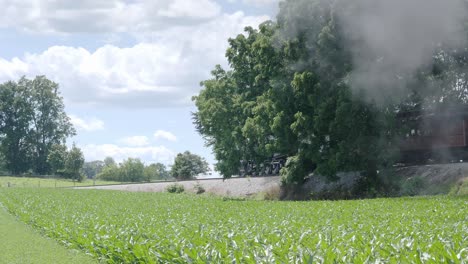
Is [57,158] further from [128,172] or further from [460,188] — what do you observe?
[460,188]

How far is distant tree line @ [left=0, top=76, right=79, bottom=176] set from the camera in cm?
9981

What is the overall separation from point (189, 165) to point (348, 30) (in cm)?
5969

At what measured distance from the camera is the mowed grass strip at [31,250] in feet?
46.3

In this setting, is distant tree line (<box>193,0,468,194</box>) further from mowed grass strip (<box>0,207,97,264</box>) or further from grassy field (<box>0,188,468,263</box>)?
mowed grass strip (<box>0,207,97,264</box>)

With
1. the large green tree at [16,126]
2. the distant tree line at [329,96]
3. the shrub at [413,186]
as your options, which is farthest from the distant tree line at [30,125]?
the shrub at [413,186]

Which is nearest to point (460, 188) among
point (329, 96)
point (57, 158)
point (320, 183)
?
point (329, 96)

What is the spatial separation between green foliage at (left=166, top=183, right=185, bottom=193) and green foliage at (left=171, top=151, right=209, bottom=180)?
22.5m

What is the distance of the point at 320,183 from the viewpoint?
3841 cm

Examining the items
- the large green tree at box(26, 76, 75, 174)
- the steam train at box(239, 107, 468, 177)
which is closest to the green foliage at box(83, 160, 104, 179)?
Answer: the large green tree at box(26, 76, 75, 174)

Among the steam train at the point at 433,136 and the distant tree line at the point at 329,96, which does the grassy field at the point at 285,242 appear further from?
the steam train at the point at 433,136

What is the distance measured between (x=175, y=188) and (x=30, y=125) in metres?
53.9

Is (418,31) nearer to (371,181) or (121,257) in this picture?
(371,181)

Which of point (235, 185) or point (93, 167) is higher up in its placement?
point (93, 167)

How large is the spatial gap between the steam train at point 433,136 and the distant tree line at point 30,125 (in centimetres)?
7035
